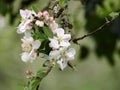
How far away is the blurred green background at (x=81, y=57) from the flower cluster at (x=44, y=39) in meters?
0.95

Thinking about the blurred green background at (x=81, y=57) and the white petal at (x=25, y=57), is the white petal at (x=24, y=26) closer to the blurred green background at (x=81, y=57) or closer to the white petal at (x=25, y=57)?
the white petal at (x=25, y=57)

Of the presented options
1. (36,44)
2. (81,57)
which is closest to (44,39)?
(36,44)

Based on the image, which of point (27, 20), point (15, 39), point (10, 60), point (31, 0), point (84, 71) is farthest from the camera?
point (84, 71)

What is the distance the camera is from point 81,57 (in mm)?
3320

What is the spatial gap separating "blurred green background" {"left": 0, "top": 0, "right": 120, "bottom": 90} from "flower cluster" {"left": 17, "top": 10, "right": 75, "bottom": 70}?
0.95m

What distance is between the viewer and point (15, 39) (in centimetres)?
443

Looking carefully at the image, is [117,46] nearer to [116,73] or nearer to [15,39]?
[15,39]

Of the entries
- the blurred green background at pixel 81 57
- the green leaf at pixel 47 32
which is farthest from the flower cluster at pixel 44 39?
the blurred green background at pixel 81 57

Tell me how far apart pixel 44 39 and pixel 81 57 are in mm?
1672

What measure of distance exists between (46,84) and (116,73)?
1018mm

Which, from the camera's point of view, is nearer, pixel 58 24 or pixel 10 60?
pixel 58 24

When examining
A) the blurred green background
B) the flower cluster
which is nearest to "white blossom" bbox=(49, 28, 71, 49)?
the flower cluster

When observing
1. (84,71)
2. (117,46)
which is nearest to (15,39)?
(117,46)

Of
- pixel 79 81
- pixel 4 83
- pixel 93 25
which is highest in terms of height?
pixel 93 25
